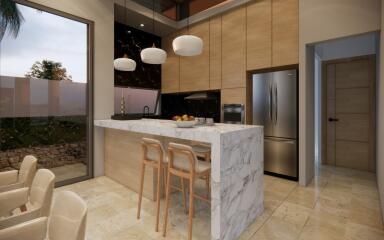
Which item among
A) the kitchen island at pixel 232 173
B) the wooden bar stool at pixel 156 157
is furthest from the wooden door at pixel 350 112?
the wooden bar stool at pixel 156 157

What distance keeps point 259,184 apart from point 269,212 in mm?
365

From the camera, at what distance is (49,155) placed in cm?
319

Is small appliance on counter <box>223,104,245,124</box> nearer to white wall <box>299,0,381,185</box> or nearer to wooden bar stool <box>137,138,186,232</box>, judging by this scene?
white wall <box>299,0,381,185</box>

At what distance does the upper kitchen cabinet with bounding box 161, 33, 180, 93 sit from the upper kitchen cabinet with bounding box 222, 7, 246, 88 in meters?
1.35

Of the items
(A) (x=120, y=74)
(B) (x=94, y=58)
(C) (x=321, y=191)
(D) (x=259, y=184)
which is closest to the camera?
(D) (x=259, y=184)

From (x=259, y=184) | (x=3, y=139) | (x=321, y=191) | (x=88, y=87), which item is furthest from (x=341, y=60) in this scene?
(x=3, y=139)

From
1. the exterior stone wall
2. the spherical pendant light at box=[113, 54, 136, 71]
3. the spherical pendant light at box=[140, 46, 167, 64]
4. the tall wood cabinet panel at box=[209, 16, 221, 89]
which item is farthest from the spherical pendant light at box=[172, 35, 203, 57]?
the exterior stone wall

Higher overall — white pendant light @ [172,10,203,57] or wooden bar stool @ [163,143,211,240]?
white pendant light @ [172,10,203,57]

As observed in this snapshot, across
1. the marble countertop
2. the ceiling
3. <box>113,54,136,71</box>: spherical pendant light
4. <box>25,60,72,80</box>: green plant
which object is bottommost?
the marble countertop

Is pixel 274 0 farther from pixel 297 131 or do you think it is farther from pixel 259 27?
pixel 297 131

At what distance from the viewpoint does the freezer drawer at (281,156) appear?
133 inches

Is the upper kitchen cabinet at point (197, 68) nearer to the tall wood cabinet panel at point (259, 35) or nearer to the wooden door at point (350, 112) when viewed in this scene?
the tall wood cabinet panel at point (259, 35)

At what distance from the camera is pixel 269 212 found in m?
2.40

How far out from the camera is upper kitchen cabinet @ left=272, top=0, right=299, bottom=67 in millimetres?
3199
